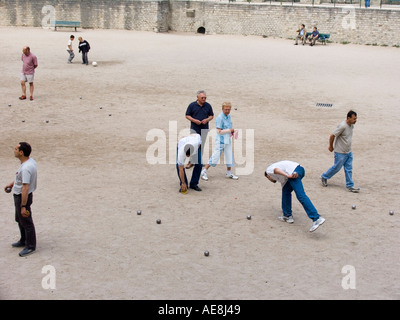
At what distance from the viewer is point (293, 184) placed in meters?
9.05

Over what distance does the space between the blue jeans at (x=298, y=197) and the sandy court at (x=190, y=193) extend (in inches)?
13.1

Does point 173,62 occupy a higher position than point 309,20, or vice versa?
point 309,20

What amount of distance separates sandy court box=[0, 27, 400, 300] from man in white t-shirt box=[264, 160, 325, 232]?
332mm

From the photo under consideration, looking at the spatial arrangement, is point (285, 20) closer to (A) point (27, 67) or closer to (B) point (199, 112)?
(A) point (27, 67)

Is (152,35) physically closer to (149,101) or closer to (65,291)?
(149,101)

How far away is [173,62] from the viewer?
85.0 feet

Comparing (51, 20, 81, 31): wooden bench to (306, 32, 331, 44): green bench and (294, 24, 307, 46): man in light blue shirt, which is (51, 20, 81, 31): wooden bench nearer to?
(294, 24, 307, 46): man in light blue shirt

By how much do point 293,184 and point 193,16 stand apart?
3044cm

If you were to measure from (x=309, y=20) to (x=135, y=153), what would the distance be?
24776 millimetres

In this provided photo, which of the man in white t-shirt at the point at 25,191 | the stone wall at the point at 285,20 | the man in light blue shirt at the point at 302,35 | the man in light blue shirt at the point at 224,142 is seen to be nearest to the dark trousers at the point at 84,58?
the man in light blue shirt at the point at 302,35

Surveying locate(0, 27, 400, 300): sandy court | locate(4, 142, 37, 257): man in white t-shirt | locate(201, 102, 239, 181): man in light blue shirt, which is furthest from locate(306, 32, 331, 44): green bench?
locate(4, 142, 37, 257): man in white t-shirt

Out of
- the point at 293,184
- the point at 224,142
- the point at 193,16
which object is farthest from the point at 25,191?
the point at 193,16

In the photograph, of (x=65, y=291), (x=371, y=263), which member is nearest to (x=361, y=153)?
(x=371, y=263)

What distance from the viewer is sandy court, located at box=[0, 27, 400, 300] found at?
7.46m
